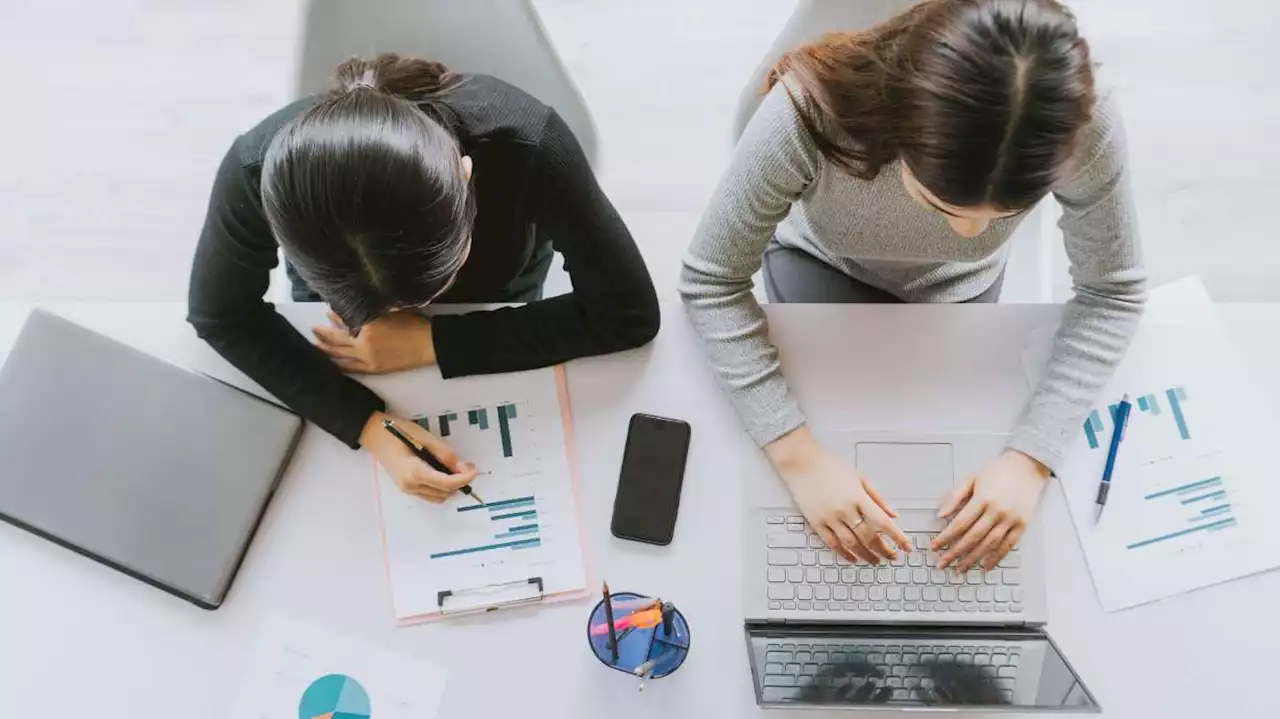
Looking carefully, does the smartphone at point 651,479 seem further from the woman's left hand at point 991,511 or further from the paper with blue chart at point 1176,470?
the paper with blue chart at point 1176,470

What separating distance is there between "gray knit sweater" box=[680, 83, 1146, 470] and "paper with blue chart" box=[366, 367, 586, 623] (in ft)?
0.65

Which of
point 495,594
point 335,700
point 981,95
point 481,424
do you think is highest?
point 981,95

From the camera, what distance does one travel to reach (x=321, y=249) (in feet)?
2.53

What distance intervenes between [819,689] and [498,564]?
355mm

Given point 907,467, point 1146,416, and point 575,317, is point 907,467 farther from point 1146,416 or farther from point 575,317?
point 575,317

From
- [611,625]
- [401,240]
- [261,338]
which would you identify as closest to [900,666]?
[611,625]

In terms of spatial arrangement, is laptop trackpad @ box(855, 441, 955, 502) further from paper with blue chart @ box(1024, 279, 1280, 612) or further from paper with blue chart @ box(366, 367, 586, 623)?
paper with blue chart @ box(366, 367, 586, 623)

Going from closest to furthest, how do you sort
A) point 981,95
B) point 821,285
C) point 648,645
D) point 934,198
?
point 981,95
point 934,198
point 648,645
point 821,285

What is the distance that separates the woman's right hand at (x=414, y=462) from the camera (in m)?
0.98

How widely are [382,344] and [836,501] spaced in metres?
0.51

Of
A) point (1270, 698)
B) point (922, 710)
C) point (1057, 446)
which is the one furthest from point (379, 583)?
point (1270, 698)

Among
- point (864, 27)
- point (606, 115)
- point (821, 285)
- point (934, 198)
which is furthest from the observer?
point (606, 115)

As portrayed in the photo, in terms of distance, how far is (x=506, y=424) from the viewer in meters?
1.03

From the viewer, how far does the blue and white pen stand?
0.98 meters
